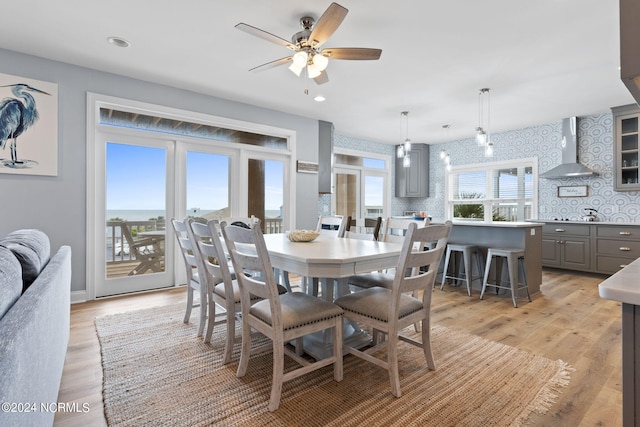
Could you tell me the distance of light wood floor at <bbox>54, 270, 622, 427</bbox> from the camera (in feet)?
5.47

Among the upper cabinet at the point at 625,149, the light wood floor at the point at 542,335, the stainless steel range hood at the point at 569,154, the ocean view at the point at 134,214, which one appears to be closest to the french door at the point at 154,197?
the ocean view at the point at 134,214

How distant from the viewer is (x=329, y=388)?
6.02 ft

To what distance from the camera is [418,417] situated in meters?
1.59

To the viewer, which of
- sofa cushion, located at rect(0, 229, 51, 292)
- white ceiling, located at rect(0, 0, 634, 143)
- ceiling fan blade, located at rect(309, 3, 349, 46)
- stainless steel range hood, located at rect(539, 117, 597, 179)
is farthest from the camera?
stainless steel range hood, located at rect(539, 117, 597, 179)

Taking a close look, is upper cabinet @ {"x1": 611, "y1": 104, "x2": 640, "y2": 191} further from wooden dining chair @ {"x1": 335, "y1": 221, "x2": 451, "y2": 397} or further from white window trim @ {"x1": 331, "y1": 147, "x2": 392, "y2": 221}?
wooden dining chair @ {"x1": 335, "y1": 221, "x2": 451, "y2": 397}

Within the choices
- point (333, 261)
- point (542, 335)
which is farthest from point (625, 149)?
point (333, 261)

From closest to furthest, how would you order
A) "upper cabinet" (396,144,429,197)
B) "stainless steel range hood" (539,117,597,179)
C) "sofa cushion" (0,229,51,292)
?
"sofa cushion" (0,229,51,292) → "stainless steel range hood" (539,117,597,179) → "upper cabinet" (396,144,429,197)

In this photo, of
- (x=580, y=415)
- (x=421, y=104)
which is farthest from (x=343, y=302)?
(x=421, y=104)

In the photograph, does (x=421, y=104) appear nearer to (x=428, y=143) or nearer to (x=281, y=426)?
(x=428, y=143)

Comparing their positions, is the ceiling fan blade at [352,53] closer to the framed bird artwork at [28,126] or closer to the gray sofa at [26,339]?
the gray sofa at [26,339]

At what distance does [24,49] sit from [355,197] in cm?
533

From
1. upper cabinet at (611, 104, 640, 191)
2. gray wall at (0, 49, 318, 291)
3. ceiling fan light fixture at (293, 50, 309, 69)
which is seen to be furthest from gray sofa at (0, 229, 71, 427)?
upper cabinet at (611, 104, 640, 191)

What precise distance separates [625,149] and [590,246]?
5.01ft

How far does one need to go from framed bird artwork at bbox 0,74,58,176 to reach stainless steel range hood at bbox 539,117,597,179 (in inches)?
271
